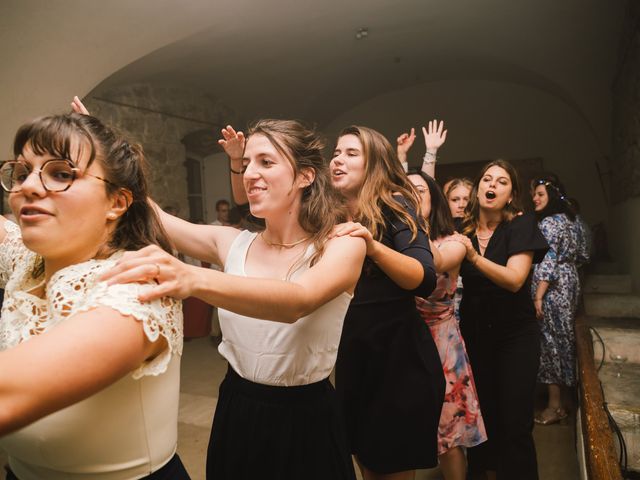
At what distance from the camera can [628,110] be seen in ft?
18.5

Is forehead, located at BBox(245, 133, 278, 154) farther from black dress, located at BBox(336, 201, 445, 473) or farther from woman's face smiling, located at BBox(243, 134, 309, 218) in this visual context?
black dress, located at BBox(336, 201, 445, 473)

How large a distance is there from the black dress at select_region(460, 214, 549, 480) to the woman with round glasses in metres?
1.85

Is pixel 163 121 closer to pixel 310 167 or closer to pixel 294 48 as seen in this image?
pixel 294 48

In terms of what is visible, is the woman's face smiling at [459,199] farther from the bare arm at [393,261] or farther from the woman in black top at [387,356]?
the bare arm at [393,261]

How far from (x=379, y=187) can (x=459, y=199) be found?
177 cm

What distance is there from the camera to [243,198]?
77.5 inches

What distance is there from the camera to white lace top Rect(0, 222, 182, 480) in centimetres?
89

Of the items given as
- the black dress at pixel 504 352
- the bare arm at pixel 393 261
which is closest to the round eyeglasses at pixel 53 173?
the bare arm at pixel 393 261

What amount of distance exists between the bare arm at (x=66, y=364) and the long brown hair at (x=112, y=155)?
0.31 metres

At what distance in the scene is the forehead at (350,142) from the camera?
2.05m

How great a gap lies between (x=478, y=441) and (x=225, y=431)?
1.42m

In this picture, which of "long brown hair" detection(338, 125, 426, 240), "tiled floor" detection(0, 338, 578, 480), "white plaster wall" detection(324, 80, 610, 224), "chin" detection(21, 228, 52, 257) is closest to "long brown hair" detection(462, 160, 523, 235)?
"long brown hair" detection(338, 125, 426, 240)

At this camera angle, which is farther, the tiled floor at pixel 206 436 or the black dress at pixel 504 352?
the tiled floor at pixel 206 436

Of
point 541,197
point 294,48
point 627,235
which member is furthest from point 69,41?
point 627,235
